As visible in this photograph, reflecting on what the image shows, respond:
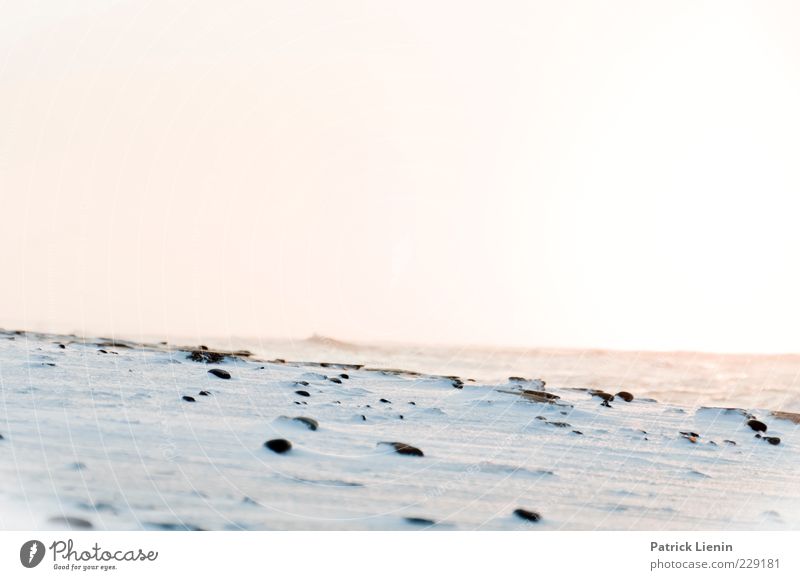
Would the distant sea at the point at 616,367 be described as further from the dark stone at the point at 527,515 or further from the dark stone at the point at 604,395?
the dark stone at the point at 527,515

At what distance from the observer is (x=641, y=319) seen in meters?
2.91

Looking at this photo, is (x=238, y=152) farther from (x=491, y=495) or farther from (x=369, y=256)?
(x=491, y=495)

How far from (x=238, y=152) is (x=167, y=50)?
36 centimetres

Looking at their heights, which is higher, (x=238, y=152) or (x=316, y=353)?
(x=238, y=152)

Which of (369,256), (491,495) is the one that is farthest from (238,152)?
(491,495)

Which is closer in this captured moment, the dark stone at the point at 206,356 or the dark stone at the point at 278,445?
the dark stone at the point at 278,445

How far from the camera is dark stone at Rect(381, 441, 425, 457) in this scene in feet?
8.42

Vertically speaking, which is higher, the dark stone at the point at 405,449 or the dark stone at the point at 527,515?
the dark stone at the point at 405,449

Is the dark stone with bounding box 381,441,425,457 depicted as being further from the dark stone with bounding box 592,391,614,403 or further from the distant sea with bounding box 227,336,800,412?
the dark stone with bounding box 592,391,614,403

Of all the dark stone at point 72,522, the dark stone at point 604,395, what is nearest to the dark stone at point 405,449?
the dark stone at point 604,395
